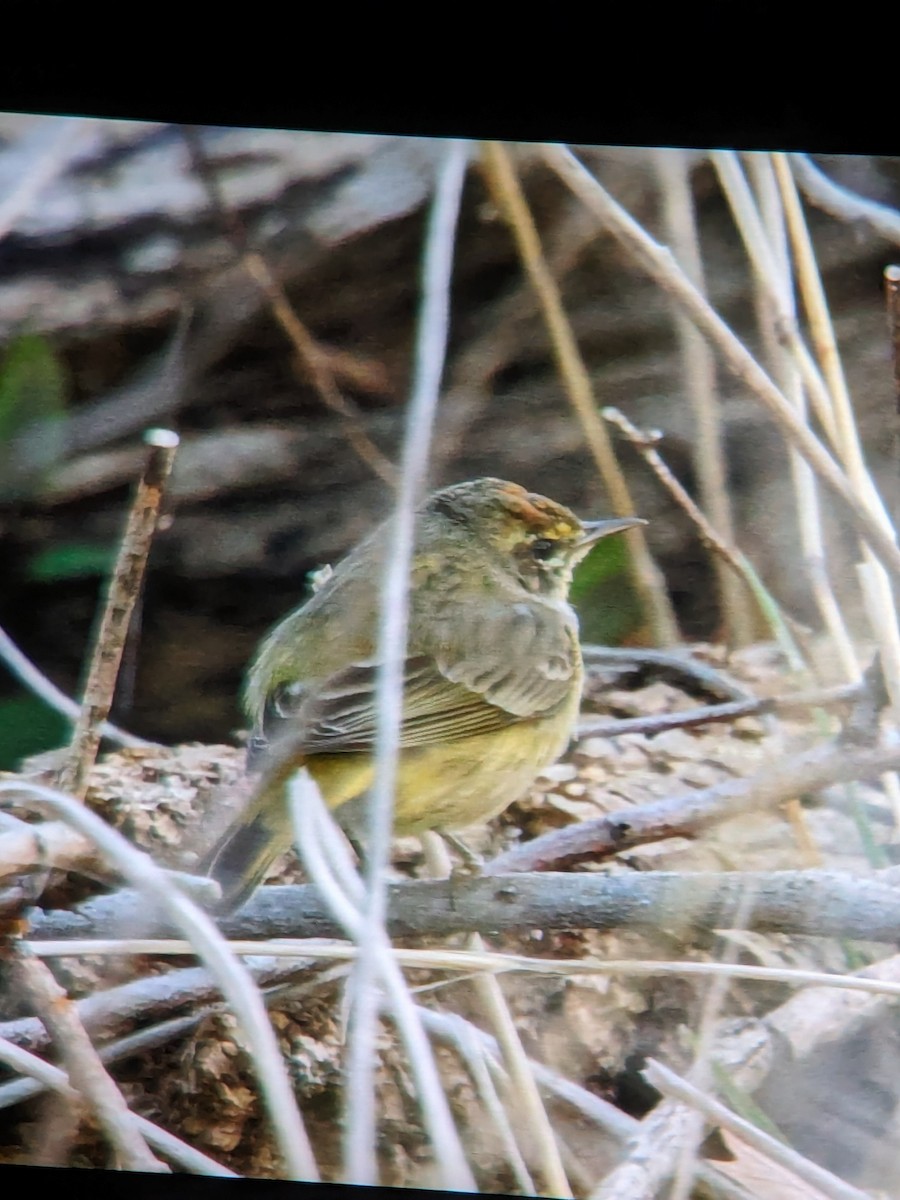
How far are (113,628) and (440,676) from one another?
44 cm

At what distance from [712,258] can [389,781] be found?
821 millimetres

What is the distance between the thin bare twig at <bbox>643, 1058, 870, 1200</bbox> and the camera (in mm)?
1648

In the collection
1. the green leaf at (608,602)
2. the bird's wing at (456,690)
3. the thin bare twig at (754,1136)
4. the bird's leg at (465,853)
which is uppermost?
the green leaf at (608,602)

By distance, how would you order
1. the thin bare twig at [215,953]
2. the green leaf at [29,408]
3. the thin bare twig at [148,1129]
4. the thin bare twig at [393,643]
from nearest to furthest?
1. the thin bare twig at [215,953]
2. the thin bare twig at [393,643]
3. the thin bare twig at [148,1129]
4. the green leaf at [29,408]

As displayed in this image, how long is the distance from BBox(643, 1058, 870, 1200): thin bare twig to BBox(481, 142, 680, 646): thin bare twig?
0.55m

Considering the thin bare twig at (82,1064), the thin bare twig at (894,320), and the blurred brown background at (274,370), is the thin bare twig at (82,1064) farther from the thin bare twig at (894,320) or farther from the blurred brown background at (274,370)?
the thin bare twig at (894,320)

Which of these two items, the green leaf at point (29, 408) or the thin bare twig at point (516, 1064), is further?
the green leaf at point (29, 408)

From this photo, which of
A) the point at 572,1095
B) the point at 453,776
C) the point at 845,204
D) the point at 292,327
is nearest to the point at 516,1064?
the point at 572,1095

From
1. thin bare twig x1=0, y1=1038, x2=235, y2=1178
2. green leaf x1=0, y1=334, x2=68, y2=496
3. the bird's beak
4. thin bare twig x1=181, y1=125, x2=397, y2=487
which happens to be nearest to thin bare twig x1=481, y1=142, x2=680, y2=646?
Answer: the bird's beak

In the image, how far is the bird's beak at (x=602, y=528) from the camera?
5.85 feet

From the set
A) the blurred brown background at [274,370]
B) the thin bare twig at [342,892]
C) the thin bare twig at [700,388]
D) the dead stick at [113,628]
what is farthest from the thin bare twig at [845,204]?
the thin bare twig at [342,892]

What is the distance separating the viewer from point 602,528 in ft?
5.86

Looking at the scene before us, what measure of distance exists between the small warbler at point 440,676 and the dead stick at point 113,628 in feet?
0.63

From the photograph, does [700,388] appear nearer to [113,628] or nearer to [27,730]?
[113,628]
